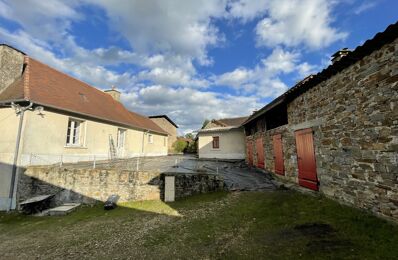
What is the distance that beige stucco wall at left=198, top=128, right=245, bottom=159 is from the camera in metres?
18.8

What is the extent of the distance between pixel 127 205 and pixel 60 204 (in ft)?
12.4

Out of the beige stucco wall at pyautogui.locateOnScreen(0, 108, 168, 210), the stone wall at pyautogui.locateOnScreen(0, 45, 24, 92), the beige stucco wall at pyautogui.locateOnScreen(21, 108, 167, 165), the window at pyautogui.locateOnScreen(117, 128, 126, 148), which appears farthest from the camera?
the window at pyautogui.locateOnScreen(117, 128, 126, 148)

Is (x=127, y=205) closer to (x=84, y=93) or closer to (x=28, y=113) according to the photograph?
(x=28, y=113)

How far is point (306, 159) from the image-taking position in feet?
24.9

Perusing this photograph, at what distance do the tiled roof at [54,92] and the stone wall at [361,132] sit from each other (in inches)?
505

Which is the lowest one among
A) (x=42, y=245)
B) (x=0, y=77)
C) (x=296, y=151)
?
(x=42, y=245)

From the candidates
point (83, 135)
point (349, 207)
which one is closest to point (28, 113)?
point (83, 135)

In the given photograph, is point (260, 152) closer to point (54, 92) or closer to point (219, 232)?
point (219, 232)

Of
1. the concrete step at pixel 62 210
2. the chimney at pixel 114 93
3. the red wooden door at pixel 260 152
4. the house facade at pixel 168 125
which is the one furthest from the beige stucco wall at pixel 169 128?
the concrete step at pixel 62 210

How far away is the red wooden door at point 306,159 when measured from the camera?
7.16m

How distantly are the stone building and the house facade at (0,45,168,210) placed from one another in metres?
12.1

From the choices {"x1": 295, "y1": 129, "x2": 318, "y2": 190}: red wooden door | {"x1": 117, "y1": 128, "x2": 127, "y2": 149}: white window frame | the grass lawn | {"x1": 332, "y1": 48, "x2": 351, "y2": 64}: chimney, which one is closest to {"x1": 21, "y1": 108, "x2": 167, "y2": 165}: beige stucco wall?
{"x1": 117, "y1": 128, "x2": 127, "y2": 149}: white window frame

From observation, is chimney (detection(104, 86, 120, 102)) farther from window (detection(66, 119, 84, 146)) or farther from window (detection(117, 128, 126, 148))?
window (detection(66, 119, 84, 146))

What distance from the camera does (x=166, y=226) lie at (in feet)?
19.6
